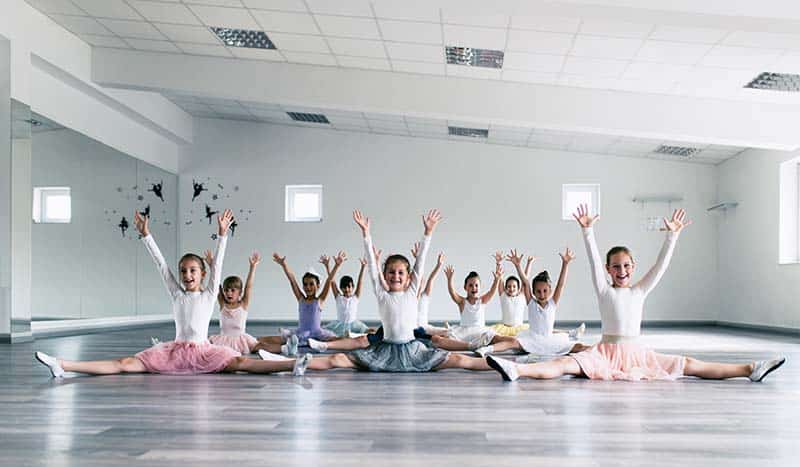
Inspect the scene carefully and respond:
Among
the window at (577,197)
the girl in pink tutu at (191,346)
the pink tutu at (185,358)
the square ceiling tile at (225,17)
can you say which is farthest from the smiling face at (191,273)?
the window at (577,197)

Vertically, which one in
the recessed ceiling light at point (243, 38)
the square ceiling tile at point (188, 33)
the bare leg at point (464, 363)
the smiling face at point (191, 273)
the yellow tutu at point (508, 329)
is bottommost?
the yellow tutu at point (508, 329)

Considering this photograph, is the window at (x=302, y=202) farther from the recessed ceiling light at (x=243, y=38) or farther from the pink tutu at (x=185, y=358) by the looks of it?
the pink tutu at (x=185, y=358)

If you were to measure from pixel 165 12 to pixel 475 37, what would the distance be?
10.5 ft

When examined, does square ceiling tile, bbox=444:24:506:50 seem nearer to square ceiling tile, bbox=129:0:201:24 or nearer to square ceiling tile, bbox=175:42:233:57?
square ceiling tile, bbox=129:0:201:24

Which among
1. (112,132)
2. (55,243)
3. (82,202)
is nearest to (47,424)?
(55,243)

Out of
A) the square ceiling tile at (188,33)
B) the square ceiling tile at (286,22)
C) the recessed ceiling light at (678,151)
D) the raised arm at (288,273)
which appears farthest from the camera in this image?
the recessed ceiling light at (678,151)

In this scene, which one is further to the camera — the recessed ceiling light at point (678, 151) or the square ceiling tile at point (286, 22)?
the recessed ceiling light at point (678, 151)

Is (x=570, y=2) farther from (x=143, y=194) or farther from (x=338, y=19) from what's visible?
(x=143, y=194)

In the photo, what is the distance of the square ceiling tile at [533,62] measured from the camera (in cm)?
834

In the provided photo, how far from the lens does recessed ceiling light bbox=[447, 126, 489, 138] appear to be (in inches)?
513

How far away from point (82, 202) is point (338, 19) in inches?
198

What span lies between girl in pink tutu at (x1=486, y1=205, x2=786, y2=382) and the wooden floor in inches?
5.0

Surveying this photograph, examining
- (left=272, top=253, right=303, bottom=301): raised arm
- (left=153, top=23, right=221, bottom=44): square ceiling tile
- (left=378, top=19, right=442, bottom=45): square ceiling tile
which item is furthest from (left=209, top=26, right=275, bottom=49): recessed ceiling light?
(left=272, top=253, right=303, bottom=301): raised arm

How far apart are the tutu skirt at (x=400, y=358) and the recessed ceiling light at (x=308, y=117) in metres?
8.08
